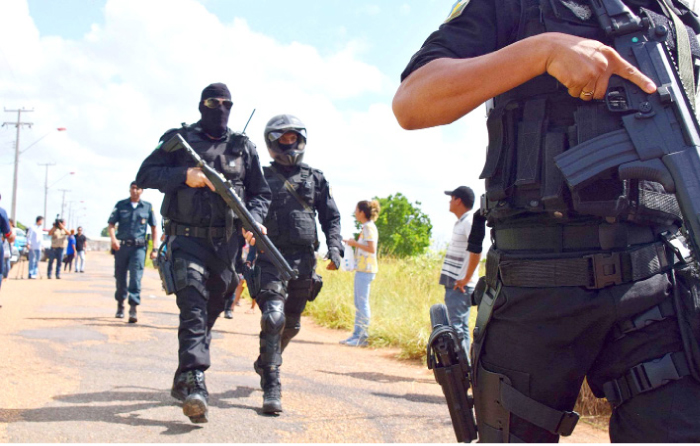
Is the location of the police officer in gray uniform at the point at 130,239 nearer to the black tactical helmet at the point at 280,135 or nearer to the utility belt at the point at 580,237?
the black tactical helmet at the point at 280,135

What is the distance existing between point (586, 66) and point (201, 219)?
3532 mm

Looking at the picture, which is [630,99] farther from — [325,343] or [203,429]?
[325,343]

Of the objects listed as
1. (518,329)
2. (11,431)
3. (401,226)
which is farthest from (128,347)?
(401,226)

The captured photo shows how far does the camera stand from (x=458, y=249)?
6406 millimetres

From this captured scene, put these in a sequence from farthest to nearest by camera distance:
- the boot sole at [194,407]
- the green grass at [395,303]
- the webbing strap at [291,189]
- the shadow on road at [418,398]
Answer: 1. the green grass at [395,303]
2. the webbing strap at [291,189]
3. the shadow on road at [418,398]
4. the boot sole at [194,407]

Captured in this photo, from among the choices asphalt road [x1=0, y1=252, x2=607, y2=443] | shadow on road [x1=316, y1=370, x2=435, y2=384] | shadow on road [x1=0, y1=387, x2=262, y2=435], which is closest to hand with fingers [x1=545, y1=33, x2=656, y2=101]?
asphalt road [x1=0, y1=252, x2=607, y2=443]

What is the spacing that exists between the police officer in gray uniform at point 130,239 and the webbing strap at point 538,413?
863 cm

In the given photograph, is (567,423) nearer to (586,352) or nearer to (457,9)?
(586,352)

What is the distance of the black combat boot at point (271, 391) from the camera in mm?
4629

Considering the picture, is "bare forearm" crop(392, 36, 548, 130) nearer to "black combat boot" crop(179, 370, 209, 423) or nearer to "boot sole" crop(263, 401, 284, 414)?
"black combat boot" crop(179, 370, 209, 423)

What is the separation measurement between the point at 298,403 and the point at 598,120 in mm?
3796

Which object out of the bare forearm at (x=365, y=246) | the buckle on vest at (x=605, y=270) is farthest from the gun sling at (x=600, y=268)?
the bare forearm at (x=365, y=246)

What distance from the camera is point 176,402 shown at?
489 centimetres

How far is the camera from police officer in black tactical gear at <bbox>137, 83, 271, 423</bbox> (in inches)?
173
